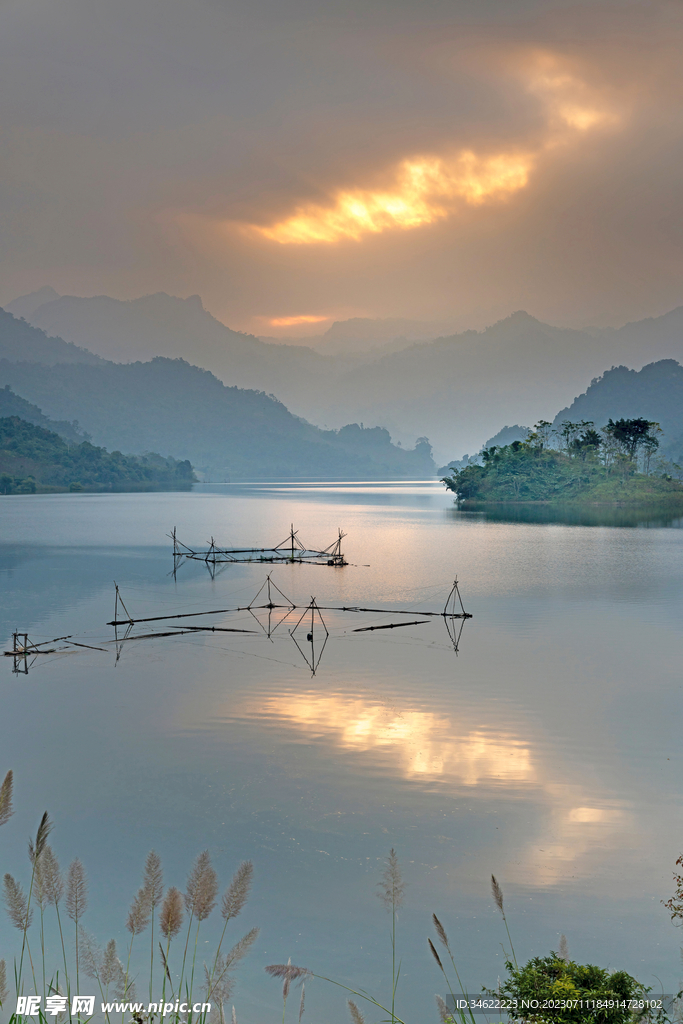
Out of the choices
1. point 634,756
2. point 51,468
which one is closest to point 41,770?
point 634,756

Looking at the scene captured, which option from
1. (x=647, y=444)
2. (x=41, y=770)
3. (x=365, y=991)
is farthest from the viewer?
(x=647, y=444)

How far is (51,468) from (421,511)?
87.1 meters

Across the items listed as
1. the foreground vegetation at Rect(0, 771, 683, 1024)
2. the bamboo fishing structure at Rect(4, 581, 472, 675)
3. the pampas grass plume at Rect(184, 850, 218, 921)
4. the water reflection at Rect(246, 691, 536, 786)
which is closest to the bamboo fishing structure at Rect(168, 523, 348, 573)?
the bamboo fishing structure at Rect(4, 581, 472, 675)

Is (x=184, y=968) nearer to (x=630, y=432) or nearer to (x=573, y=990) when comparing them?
(x=573, y=990)

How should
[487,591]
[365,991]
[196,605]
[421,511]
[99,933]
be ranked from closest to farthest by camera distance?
[365,991]
[99,933]
[196,605]
[487,591]
[421,511]

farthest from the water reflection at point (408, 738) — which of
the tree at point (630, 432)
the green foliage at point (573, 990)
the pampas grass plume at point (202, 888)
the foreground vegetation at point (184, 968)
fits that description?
the tree at point (630, 432)

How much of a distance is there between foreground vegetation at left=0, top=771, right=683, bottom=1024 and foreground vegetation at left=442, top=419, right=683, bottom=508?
271ft

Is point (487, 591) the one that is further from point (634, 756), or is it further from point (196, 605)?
point (634, 756)

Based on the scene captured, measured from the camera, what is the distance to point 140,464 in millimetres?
165000

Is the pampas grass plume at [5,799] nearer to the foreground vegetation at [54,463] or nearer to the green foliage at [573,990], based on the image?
the green foliage at [573,990]

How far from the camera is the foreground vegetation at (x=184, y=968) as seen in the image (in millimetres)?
3275

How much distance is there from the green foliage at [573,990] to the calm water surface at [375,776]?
1.47m

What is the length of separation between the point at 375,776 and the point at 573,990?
619 cm

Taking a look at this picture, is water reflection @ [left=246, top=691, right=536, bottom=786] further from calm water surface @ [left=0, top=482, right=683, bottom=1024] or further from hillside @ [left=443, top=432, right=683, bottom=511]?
hillside @ [left=443, top=432, right=683, bottom=511]
